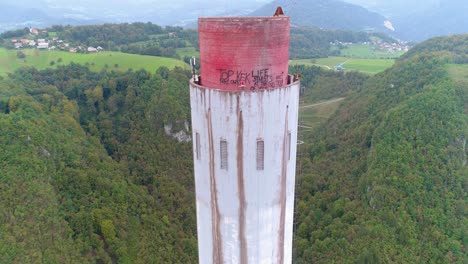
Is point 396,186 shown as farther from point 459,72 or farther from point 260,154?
point 260,154

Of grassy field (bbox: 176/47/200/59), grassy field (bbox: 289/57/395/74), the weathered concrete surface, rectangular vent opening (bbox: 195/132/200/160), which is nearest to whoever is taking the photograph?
the weathered concrete surface

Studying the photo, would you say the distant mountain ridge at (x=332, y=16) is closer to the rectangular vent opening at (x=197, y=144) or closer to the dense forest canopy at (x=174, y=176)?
the dense forest canopy at (x=174, y=176)

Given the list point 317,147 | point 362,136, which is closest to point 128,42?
point 317,147

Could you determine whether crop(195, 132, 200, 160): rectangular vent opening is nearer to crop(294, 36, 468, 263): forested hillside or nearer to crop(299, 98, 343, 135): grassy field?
crop(294, 36, 468, 263): forested hillside

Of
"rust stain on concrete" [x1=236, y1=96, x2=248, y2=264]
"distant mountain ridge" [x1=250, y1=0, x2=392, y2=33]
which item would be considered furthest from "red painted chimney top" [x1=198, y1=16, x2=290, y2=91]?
"distant mountain ridge" [x1=250, y1=0, x2=392, y2=33]

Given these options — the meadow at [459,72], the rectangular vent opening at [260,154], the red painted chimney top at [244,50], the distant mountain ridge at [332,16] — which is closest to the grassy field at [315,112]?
the meadow at [459,72]

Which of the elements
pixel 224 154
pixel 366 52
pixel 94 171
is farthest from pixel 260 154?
pixel 366 52

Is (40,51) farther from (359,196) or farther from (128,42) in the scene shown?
(359,196)
